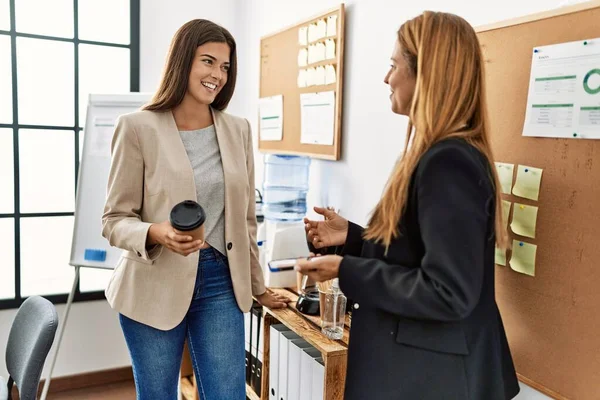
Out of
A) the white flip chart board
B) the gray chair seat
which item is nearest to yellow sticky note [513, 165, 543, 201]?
the gray chair seat

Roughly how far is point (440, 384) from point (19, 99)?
2.76 meters

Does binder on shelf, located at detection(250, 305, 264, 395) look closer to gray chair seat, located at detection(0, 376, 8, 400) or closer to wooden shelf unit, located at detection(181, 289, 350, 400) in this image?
wooden shelf unit, located at detection(181, 289, 350, 400)

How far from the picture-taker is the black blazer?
94 cm

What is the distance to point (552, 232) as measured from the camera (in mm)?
1305

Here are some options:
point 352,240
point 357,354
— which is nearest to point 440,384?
point 357,354

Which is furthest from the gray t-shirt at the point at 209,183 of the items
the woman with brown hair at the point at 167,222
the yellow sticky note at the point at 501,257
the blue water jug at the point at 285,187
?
the blue water jug at the point at 285,187

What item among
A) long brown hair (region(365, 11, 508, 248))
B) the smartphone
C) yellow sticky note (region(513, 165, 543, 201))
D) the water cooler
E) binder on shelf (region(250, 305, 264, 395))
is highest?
long brown hair (region(365, 11, 508, 248))

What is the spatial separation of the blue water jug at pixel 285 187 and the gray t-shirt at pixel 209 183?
920 millimetres

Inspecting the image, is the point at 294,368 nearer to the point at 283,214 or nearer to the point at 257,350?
the point at 257,350

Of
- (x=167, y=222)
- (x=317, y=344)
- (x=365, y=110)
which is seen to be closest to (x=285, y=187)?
(x=365, y=110)

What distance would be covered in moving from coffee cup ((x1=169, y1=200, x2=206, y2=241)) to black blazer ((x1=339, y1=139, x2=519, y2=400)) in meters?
0.44

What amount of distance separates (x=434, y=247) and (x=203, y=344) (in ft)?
3.14

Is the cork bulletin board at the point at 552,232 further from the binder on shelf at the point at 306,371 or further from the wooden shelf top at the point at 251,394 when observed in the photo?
the wooden shelf top at the point at 251,394

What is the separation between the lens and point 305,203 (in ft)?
8.54
